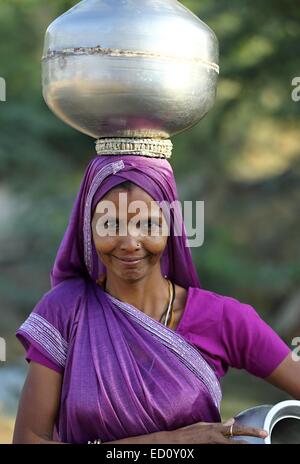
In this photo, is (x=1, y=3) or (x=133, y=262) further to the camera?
(x=1, y=3)

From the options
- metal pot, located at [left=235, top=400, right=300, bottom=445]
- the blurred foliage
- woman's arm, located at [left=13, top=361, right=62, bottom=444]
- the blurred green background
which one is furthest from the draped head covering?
the blurred foliage

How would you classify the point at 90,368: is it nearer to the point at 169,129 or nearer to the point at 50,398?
the point at 50,398

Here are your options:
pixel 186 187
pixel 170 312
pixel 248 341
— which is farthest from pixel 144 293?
pixel 186 187

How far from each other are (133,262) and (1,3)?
856 cm

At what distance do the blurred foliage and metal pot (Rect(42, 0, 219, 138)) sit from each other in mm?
6892

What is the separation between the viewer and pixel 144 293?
2.53 meters

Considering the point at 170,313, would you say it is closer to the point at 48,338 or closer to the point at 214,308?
the point at 214,308

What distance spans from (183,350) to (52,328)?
13.1 inches

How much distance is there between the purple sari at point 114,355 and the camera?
2.38 meters

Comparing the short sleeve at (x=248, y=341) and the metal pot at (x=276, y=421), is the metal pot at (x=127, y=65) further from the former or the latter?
the metal pot at (x=276, y=421)

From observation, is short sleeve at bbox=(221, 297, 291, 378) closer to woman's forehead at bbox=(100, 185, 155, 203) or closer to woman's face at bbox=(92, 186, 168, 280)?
woman's face at bbox=(92, 186, 168, 280)

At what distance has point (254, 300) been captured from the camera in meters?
10.0

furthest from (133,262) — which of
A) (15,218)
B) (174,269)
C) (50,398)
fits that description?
(15,218)

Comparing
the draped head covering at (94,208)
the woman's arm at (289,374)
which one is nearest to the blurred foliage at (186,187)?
the draped head covering at (94,208)
